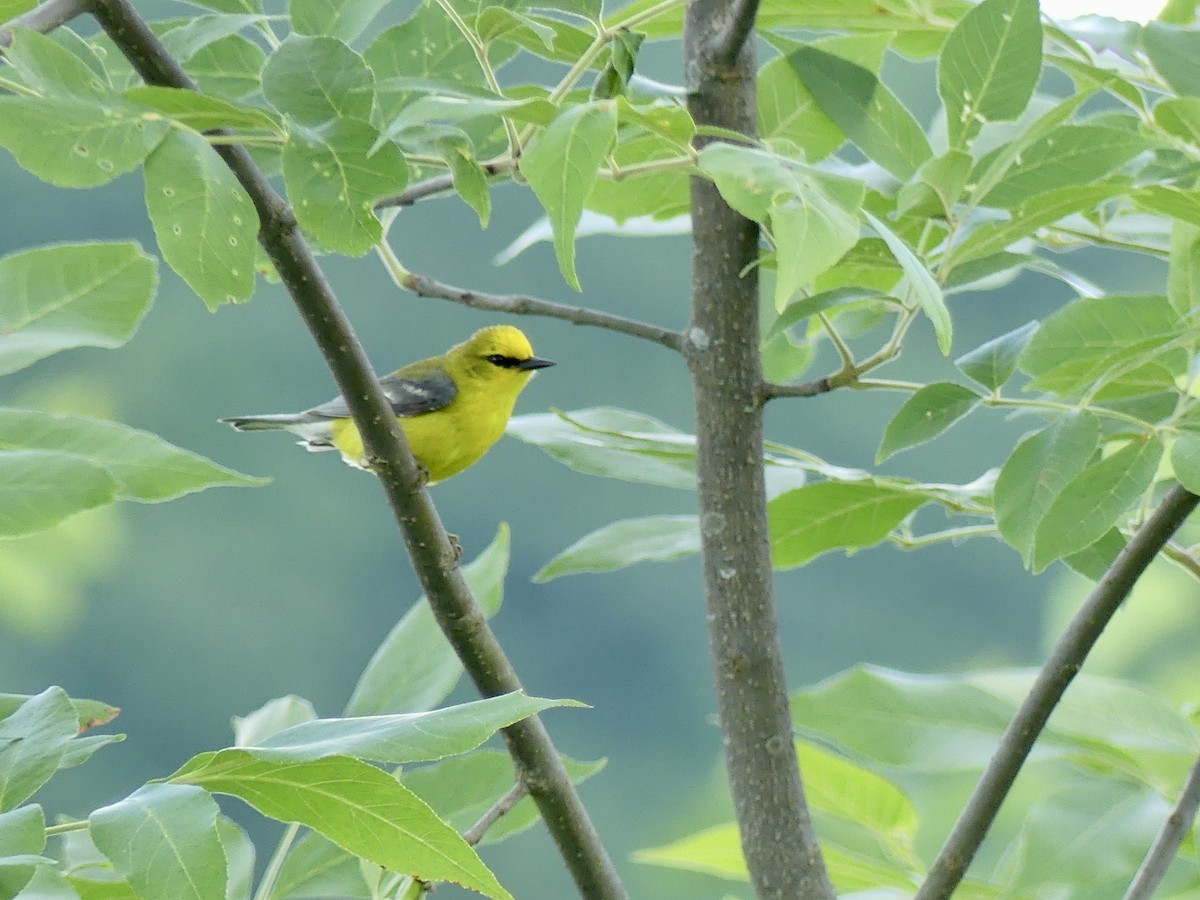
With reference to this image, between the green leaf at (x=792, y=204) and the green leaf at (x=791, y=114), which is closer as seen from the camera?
the green leaf at (x=792, y=204)

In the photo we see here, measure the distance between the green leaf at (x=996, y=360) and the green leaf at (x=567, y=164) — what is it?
259mm

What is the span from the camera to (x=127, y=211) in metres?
7.17

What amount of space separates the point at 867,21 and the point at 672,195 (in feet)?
0.49

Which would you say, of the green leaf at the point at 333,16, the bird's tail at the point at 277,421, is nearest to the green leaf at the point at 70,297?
the green leaf at the point at 333,16

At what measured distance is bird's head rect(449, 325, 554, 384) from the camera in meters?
1.68

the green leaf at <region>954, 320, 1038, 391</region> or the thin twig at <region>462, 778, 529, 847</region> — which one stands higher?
the green leaf at <region>954, 320, 1038, 391</region>

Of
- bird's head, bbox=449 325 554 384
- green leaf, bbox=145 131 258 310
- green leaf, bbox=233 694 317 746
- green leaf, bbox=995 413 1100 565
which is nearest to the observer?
green leaf, bbox=145 131 258 310

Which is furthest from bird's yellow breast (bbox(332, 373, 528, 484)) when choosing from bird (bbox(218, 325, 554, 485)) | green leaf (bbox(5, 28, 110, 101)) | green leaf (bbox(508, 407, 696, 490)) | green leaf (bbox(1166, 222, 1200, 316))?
green leaf (bbox(5, 28, 110, 101))

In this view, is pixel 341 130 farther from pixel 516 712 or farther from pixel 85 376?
pixel 85 376

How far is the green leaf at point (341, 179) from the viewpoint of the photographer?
1.43ft

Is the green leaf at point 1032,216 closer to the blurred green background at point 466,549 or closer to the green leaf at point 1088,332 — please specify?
the green leaf at point 1088,332

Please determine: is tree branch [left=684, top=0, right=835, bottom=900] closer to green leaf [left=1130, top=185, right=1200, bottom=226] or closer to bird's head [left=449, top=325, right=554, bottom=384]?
green leaf [left=1130, top=185, right=1200, bottom=226]

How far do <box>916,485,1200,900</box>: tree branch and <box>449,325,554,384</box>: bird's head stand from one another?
3.63 feet

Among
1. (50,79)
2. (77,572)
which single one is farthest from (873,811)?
(77,572)
